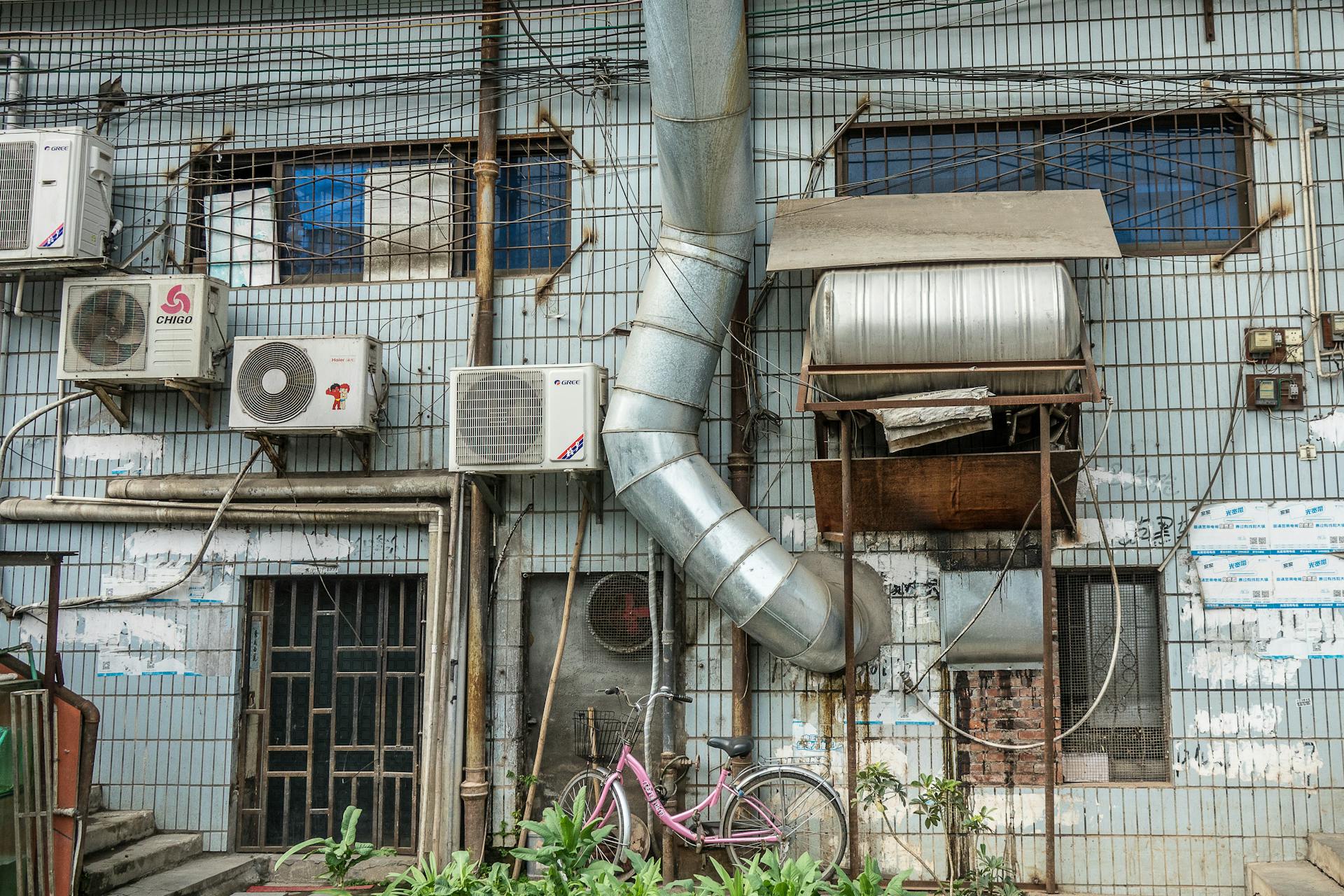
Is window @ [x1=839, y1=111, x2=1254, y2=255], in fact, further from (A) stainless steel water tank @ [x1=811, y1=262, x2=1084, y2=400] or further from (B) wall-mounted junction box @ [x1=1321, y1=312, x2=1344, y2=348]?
(A) stainless steel water tank @ [x1=811, y1=262, x2=1084, y2=400]

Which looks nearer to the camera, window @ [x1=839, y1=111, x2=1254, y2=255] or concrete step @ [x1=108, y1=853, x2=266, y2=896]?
concrete step @ [x1=108, y1=853, x2=266, y2=896]

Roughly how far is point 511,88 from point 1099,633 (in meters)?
5.67

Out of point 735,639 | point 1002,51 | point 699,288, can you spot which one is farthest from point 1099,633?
point 1002,51

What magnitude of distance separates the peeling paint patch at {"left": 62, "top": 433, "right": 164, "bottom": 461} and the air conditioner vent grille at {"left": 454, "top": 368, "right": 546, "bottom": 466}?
256cm

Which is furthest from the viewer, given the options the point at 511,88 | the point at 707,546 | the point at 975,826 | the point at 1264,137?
the point at 511,88

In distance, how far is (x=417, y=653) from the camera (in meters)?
7.81

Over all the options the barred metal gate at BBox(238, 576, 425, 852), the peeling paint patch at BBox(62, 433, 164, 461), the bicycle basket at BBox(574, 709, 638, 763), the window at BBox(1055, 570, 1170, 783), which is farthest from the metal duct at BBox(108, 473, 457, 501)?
the window at BBox(1055, 570, 1170, 783)

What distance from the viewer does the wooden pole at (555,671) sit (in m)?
7.39

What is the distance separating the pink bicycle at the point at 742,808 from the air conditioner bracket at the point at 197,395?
3.66 meters

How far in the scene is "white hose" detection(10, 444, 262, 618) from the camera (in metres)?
7.77

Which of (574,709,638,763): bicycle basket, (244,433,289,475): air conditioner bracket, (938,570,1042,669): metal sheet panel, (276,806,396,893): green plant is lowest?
(276,806,396,893): green plant

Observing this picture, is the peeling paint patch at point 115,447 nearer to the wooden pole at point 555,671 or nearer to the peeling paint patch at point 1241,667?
the wooden pole at point 555,671

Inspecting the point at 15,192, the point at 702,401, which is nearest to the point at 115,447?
the point at 15,192

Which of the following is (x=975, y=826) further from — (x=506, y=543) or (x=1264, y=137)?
(x=1264, y=137)
